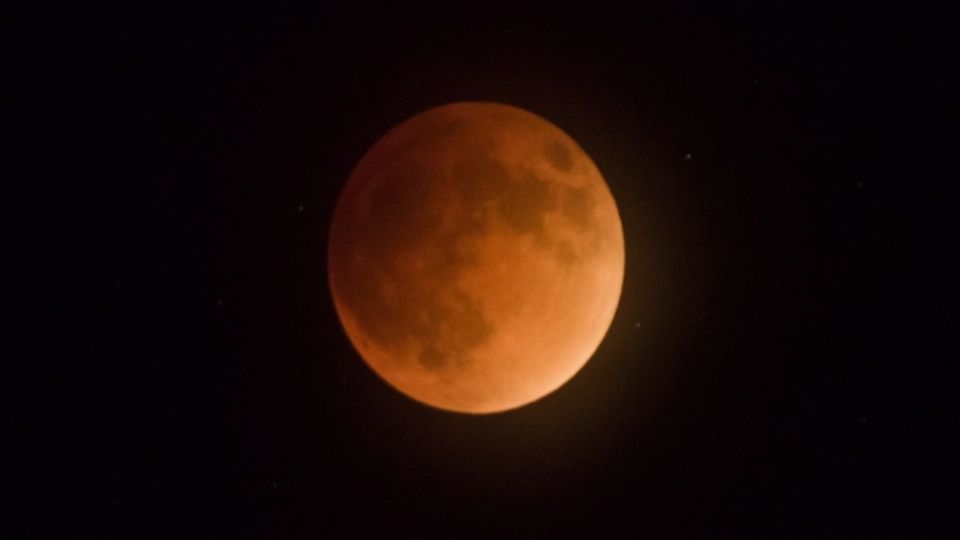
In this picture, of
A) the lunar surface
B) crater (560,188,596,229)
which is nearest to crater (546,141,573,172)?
the lunar surface

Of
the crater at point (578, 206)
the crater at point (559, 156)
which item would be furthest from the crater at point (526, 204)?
the crater at point (559, 156)

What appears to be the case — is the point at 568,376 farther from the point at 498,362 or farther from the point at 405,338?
the point at 405,338

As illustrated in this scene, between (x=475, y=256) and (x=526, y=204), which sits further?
(x=526, y=204)

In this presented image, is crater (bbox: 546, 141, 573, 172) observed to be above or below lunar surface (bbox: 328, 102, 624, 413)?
above

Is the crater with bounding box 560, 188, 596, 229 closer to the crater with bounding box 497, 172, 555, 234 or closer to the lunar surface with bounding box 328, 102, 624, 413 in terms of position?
the lunar surface with bounding box 328, 102, 624, 413

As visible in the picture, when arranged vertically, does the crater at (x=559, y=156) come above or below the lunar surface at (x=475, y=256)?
above

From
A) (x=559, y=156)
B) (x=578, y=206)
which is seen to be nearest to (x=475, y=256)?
(x=578, y=206)

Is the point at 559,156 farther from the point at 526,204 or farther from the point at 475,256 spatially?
the point at 475,256

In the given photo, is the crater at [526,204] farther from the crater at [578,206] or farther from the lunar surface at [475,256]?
the crater at [578,206]

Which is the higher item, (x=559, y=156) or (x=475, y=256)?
(x=559, y=156)
